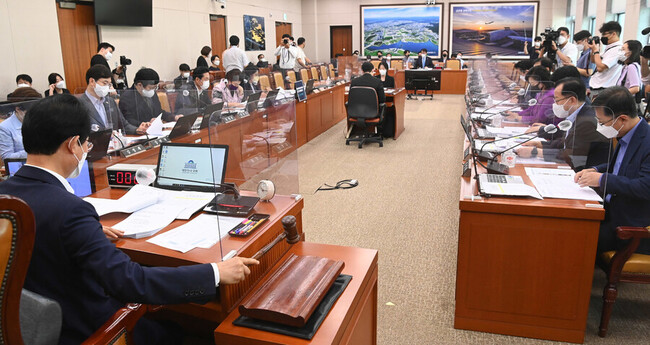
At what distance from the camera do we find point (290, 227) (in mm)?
1715

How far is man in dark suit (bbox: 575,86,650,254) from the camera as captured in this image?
2.28 m

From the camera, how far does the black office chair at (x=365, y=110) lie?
259 inches

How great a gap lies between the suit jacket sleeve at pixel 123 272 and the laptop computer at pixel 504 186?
1.55 meters

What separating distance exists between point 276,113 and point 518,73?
4.99m

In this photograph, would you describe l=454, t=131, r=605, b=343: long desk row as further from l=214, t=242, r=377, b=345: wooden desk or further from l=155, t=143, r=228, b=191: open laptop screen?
l=155, t=143, r=228, b=191: open laptop screen

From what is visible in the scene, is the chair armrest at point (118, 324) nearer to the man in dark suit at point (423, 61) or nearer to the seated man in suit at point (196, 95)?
the seated man in suit at point (196, 95)

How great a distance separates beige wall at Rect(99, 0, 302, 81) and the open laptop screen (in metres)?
6.90

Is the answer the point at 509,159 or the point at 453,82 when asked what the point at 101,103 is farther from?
the point at 453,82

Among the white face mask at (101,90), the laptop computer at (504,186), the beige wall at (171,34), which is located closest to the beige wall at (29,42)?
the beige wall at (171,34)

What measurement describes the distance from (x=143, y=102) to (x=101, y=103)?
0.66 metres

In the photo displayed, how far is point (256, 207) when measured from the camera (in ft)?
6.73

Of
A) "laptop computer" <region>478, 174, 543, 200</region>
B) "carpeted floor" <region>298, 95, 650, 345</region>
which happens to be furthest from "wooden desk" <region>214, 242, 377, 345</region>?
"laptop computer" <region>478, 174, 543, 200</region>

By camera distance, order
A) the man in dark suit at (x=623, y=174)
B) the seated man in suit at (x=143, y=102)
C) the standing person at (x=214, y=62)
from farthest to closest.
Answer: the standing person at (x=214, y=62)
the seated man in suit at (x=143, y=102)
the man in dark suit at (x=623, y=174)

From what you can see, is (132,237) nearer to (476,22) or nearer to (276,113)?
(276,113)
